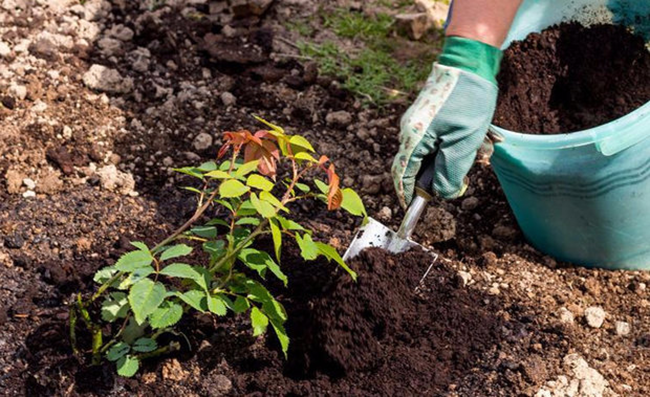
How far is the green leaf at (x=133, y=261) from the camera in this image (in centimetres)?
193

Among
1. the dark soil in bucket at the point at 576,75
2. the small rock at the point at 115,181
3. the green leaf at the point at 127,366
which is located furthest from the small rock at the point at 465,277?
the small rock at the point at 115,181

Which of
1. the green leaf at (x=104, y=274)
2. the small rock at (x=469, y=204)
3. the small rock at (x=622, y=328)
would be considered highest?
the green leaf at (x=104, y=274)

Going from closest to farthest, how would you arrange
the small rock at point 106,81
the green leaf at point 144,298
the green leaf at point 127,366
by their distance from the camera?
the green leaf at point 144,298 < the green leaf at point 127,366 < the small rock at point 106,81

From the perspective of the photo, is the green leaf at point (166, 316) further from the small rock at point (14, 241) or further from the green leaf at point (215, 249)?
the small rock at point (14, 241)

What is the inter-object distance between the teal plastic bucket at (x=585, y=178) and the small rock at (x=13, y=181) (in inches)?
57.0

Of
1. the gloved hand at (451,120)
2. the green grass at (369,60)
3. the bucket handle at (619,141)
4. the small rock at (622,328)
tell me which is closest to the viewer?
the bucket handle at (619,141)

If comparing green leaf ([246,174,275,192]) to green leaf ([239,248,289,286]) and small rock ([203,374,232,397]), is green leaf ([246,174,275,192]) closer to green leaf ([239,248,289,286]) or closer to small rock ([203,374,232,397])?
green leaf ([239,248,289,286])

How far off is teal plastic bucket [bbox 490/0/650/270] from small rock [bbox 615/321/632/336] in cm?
22

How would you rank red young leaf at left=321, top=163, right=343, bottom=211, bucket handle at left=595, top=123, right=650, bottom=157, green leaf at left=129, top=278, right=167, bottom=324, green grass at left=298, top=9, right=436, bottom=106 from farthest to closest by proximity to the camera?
green grass at left=298, top=9, right=436, bottom=106
bucket handle at left=595, top=123, right=650, bottom=157
red young leaf at left=321, top=163, right=343, bottom=211
green leaf at left=129, top=278, right=167, bottom=324

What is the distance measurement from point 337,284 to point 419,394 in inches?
13.8

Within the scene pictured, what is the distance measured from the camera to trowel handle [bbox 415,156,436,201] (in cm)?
241

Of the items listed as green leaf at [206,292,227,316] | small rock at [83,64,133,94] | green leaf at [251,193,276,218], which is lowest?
small rock at [83,64,133,94]

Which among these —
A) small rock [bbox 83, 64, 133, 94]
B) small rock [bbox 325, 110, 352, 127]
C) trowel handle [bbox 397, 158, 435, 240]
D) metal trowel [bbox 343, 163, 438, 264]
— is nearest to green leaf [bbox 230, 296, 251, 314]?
metal trowel [bbox 343, 163, 438, 264]

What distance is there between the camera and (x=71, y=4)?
349cm
